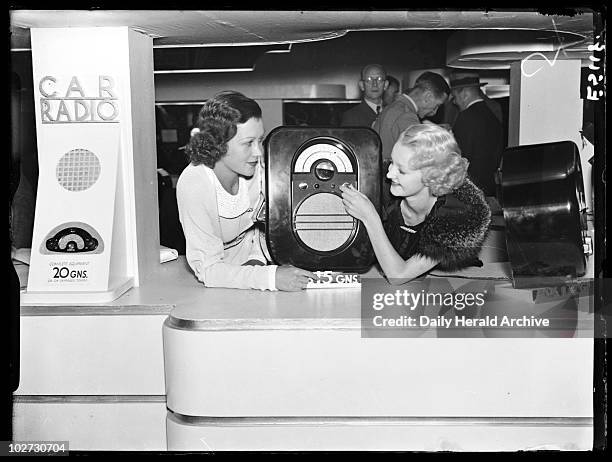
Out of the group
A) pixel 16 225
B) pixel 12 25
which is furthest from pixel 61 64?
pixel 16 225

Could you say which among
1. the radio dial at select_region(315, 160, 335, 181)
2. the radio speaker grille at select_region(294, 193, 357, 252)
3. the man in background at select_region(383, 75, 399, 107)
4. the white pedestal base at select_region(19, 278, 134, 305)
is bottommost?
the white pedestal base at select_region(19, 278, 134, 305)

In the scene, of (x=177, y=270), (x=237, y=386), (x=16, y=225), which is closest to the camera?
(x=237, y=386)

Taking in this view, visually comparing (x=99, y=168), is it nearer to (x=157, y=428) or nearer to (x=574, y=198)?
(x=157, y=428)

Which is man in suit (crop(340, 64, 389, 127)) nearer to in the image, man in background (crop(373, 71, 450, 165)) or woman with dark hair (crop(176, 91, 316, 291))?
man in background (crop(373, 71, 450, 165))

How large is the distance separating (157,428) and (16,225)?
1.78 feet

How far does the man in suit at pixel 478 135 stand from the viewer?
1.70 m

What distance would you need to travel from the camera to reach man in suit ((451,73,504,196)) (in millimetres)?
1702

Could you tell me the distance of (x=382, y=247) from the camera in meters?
1.59

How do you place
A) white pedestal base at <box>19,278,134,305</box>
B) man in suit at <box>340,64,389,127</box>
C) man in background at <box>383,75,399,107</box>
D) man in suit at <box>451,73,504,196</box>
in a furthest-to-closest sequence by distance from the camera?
man in background at <box>383,75,399,107</box>, man in suit at <box>340,64,389,127</box>, man in suit at <box>451,73,504,196</box>, white pedestal base at <box>19,278,134,305</box>

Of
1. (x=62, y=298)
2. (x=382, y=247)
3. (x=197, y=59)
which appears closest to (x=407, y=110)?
(x=382, y=247)

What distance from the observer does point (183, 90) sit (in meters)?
2.53

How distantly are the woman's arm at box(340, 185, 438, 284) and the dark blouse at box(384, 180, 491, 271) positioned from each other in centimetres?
2

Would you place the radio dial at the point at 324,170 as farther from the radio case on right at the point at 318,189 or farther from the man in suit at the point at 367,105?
the man in suit at the point at 367,105

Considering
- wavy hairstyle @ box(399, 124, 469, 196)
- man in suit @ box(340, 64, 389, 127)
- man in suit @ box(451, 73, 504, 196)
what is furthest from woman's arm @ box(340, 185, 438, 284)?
man in suit @ box(340, 64, 389, 127)
